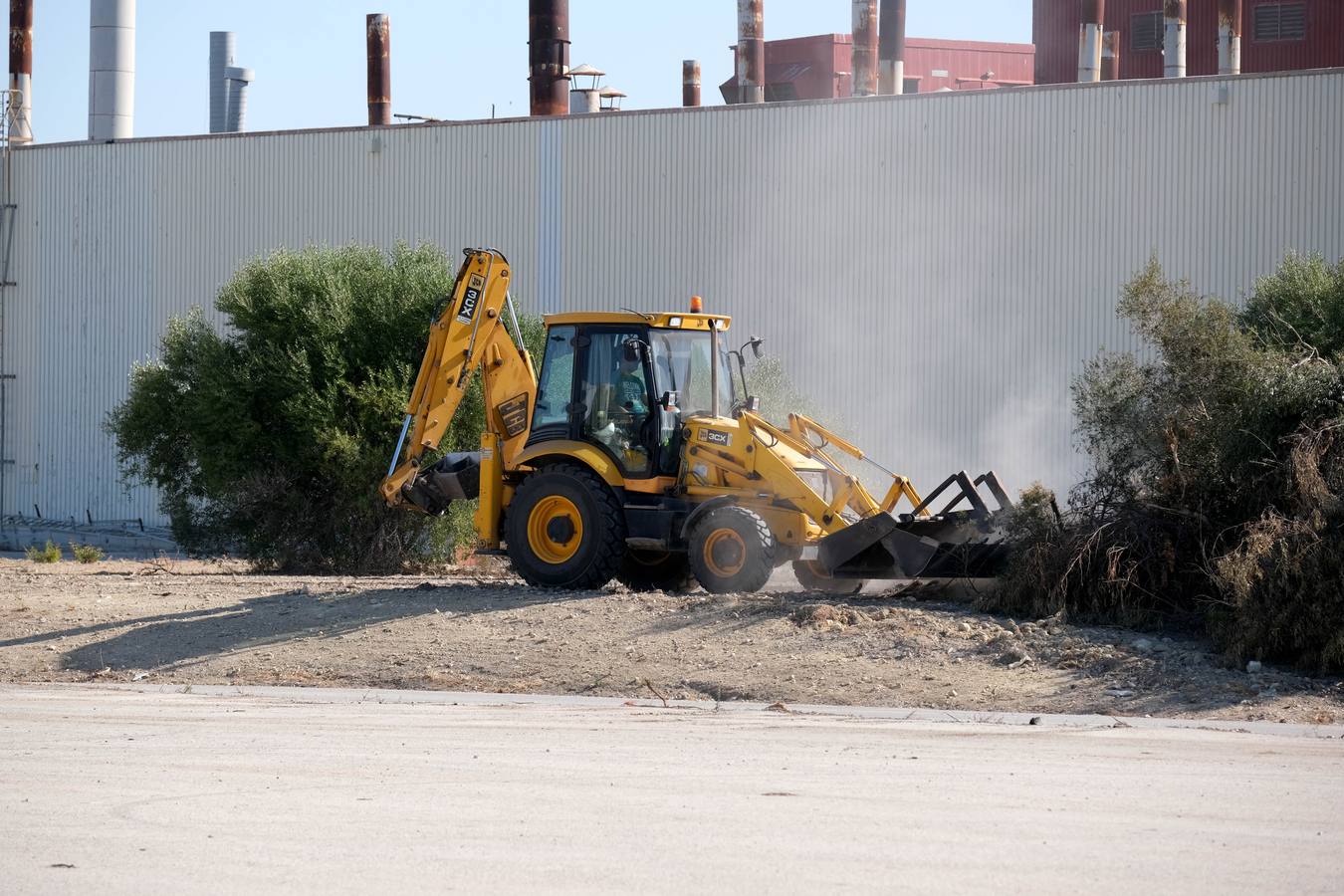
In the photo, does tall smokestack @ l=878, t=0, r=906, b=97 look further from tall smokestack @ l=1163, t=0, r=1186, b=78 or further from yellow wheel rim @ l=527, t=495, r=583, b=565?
yellow wheel rim @ l=527, t=495, r=583, b=565

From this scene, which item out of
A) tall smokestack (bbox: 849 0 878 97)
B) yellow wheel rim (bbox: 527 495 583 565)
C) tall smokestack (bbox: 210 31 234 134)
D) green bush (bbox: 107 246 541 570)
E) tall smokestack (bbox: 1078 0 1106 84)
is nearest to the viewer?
yellow wheel rim (bbox: 527 495 583 565)

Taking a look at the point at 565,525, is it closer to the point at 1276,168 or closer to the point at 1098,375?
the point at 1098,375

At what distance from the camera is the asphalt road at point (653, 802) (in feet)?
22.9

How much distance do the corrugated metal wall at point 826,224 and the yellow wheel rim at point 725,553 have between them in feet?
35.0

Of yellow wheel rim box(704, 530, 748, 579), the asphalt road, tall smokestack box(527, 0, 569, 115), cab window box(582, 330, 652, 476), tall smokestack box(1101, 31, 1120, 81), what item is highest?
tall smokestack box(1101, 31, 1120, 81)

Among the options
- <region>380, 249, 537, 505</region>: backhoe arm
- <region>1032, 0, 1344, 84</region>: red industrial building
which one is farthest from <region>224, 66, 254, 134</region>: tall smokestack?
<region>380, 249, 537, 505</region>: backhoe arm

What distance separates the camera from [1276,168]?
2947 cm

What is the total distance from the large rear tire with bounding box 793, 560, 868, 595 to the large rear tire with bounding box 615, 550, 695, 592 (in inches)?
54.4

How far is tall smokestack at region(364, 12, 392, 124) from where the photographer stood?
43094 millimetres

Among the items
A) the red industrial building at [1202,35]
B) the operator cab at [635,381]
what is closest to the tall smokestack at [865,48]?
the red industrial building at [1202,35]

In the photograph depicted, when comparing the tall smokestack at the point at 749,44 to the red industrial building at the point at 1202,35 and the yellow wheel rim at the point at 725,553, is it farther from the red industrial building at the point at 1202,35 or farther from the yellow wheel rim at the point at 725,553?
the yellow wheel rim at the point at 725,553

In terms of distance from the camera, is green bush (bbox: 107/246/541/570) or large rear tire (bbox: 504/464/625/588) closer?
large rear tire (bbox: 504/464/625/588)

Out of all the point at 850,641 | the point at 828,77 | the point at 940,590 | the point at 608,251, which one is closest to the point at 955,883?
the point at 850,641

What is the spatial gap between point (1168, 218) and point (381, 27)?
74.8 feet
